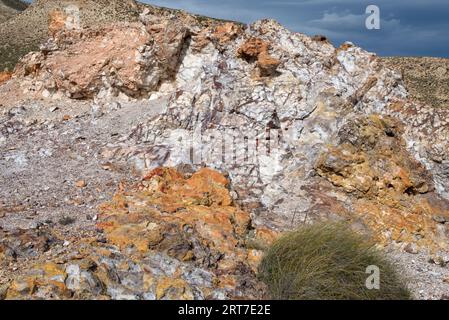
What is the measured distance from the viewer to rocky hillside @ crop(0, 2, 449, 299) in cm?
561

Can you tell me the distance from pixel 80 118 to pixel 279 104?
437 cm

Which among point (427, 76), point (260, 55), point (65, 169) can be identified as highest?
point (427, 76)

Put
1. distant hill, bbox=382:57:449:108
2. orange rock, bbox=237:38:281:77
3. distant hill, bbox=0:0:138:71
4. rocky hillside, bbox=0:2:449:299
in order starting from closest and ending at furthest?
rocky hillside, bbox=0:2:449:299
orange rock, bbox=237:38:281:77
distant hill, bbox=382:57:449:108
distant hill, bbox=0:0:138:71

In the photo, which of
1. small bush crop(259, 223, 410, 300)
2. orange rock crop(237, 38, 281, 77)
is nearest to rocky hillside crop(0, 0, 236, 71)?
orange rock crop(237, 38, 281, 77)

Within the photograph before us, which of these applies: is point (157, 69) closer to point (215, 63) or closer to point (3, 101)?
point (215, 63)

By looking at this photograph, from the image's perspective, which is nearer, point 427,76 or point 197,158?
point 197,158

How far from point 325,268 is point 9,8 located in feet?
294

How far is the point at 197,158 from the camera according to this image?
885 cm

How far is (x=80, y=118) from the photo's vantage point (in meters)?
10.6

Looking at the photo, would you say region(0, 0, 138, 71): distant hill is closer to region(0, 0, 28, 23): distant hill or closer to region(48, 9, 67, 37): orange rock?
region(0, 0, 28, 23): distant hill

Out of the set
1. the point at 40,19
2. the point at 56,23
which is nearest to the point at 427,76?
the point at 40,19

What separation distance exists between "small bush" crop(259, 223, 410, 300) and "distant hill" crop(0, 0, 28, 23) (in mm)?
75538

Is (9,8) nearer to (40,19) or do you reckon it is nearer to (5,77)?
(40,19)
